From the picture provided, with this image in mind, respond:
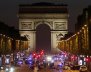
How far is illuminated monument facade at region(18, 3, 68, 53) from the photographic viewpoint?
15100cm

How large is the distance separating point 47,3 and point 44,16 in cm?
1045

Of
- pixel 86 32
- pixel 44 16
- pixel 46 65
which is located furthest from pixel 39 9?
pixel 86 32

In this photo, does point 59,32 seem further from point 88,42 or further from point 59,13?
point 88,42

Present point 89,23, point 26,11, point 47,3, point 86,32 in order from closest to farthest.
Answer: point 89,23 < point 86,32 < point 26,11 < point 47,3

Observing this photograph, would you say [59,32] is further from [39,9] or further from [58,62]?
[58,62]

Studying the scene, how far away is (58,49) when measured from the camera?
158 metres

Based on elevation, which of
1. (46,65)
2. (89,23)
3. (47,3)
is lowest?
(46,65)

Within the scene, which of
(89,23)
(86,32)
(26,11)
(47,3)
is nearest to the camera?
(89,23)

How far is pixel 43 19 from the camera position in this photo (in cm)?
15212

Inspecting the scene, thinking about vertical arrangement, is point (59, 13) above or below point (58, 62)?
above

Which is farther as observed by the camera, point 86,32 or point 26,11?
point 26,11

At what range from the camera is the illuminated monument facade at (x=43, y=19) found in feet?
495

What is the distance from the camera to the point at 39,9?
6019 inches

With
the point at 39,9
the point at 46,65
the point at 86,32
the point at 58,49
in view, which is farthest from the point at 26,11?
the point at 86,32
